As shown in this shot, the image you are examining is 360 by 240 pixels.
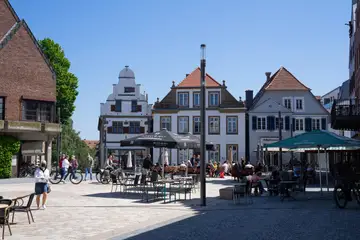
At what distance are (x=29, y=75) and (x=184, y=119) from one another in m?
18.9

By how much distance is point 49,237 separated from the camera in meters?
9.12

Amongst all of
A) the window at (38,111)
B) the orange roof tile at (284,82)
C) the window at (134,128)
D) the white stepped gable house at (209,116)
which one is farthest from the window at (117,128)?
the orange roof tile at (284,82)

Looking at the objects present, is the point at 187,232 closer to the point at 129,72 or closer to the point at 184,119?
the point at 184,119

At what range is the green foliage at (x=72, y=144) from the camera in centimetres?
4941

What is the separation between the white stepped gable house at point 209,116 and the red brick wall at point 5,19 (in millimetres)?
17992

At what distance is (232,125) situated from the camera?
48.8 metres

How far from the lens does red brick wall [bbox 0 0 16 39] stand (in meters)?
35.3

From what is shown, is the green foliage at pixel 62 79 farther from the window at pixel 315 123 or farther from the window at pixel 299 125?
the window at pixel 315 123

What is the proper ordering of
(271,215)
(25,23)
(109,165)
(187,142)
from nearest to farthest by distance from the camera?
(271,215) → (187,142) → (109,165) → (25,23)

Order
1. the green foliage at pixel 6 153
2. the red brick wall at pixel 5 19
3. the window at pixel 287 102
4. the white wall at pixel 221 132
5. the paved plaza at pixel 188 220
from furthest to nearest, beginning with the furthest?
the window at pixel 287 102 → the white wall at pixel 221 132 → the red brick wall at pixel 5 19 → the green foliage at pixel 6 153 → the paved plaza at pixel 188 220

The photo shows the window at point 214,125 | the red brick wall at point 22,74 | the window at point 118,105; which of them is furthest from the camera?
the window at point 118,105

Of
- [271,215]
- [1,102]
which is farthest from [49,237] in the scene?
[1,102]

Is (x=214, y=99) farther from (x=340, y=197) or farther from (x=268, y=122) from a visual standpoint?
(x=340, y=197)

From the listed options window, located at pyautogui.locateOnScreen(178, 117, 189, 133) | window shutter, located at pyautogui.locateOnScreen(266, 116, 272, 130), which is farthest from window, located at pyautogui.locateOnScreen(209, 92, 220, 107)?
window shutter, located at pyautogui.locateOnScreen(266, 116, 272, 130)
